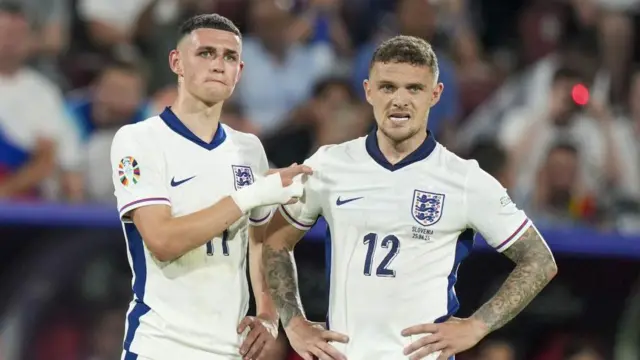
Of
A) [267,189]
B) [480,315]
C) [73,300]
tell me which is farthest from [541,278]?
[73,300]

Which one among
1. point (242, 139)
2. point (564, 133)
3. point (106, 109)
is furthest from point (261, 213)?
point (564, 133)

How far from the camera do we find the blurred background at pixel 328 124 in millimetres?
7828

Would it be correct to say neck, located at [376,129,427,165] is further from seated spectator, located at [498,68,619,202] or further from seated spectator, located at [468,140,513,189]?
seated spectator, located at [498,68,619,202]

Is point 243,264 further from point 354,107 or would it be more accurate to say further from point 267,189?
point 354,107

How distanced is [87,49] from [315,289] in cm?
356

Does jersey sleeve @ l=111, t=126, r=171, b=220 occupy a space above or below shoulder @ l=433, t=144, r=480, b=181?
above

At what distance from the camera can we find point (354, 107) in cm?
946

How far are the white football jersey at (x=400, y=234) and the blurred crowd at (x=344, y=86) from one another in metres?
3.17

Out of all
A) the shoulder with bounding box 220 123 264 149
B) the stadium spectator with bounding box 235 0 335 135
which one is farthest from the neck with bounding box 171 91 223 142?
the stadium spectator with bounding box 235 0 335 135

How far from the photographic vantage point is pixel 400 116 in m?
4.86

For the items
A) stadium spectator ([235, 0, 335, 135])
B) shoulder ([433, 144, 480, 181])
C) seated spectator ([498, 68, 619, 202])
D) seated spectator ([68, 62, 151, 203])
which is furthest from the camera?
stadium spectator ([235, 0, 335, 135])

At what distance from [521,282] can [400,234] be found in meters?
0.53

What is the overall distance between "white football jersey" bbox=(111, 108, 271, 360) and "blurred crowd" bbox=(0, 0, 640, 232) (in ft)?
11.4

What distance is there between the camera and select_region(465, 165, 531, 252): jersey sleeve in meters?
4.87
